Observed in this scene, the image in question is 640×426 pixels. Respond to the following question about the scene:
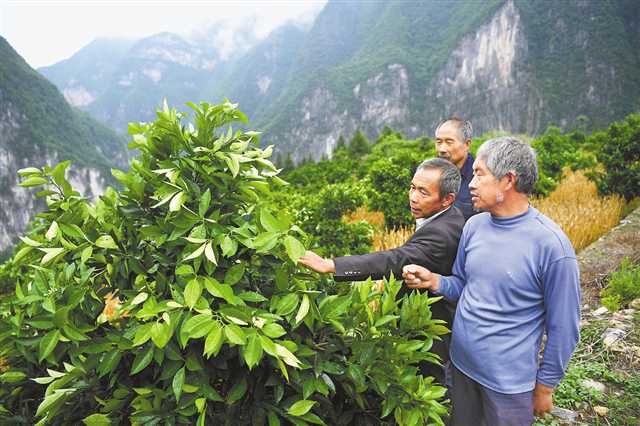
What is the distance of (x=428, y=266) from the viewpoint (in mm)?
2266

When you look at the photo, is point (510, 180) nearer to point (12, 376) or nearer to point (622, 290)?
point (12, 376)

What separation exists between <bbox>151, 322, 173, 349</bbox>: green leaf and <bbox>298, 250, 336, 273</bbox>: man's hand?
652 mm

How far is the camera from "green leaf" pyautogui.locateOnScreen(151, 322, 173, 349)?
1.19 metres

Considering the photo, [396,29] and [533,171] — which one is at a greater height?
[396,29]

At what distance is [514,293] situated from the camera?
187 cm

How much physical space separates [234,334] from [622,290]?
4687mm

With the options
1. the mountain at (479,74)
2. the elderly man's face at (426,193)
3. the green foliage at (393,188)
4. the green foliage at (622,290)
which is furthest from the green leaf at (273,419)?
the mountain at (479,74)

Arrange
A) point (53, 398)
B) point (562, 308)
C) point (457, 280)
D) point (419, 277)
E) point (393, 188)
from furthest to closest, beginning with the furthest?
point (393, 188)
point (457, 280)
point (419, 277)
point (562, 308)
point (53, 398)

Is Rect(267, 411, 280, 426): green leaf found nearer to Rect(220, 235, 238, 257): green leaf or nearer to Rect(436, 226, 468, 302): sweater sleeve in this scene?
Rect(220, 235, 238, 257): green leaf

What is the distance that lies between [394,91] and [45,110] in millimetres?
123804

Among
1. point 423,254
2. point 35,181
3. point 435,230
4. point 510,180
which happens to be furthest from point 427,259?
point 35,181

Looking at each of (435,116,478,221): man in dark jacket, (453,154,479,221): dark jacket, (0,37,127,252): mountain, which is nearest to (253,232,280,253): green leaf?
(453,154,479,221): dark jacket

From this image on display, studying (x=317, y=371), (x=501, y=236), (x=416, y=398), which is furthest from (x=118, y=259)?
(x=501, y=236)

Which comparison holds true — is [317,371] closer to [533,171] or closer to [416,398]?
[416,398]
